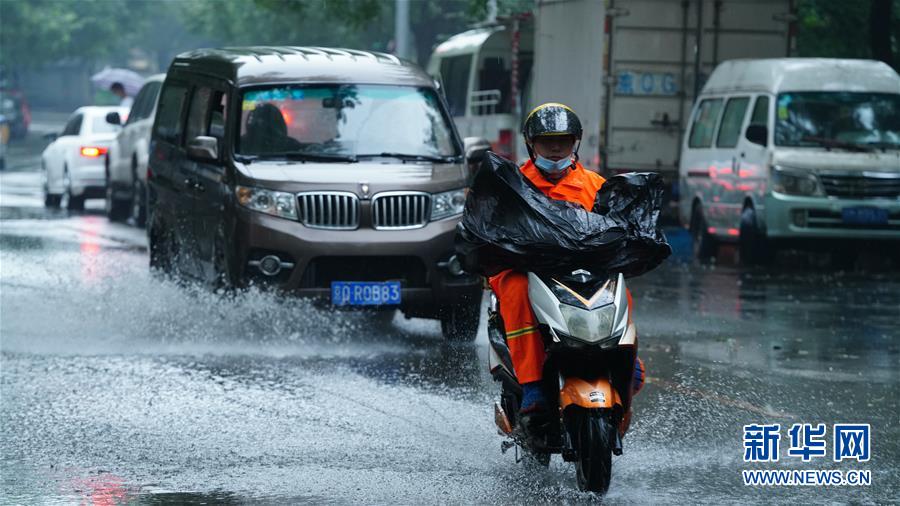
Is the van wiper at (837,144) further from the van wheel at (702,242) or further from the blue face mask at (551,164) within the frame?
the blue face mask at (551,164)

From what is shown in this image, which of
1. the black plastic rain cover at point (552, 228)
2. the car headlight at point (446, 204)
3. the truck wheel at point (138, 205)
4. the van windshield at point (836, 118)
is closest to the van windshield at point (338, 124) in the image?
the car headlight at point (446, 204)

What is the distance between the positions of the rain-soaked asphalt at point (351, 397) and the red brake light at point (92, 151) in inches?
368

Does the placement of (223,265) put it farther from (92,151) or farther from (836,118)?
(92,151)

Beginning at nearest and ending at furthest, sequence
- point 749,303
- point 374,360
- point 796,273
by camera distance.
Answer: point 374,360 < point 749,303 < point 796,273

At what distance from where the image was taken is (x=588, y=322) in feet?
20.6

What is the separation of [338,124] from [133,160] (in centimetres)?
939

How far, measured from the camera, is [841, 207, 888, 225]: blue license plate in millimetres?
17047

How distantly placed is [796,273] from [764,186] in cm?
99

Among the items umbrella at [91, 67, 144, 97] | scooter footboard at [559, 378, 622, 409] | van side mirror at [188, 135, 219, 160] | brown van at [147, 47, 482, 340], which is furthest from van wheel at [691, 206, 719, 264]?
umbrella at [91, 67, 144, 97]

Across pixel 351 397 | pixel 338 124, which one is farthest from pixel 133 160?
pixel 351 397

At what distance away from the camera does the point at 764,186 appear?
17.4m

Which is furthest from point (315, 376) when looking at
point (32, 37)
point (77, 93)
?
point (77, 93)

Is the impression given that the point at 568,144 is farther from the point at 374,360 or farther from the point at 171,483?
the point at 374,360

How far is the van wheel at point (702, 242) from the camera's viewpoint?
19073 millimetres
